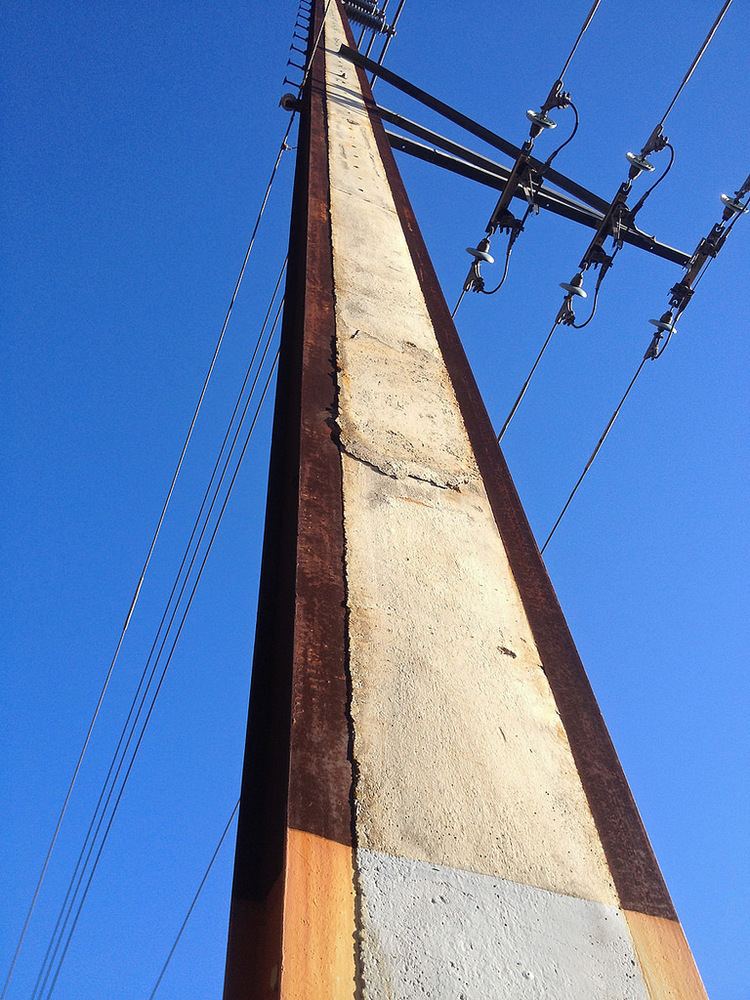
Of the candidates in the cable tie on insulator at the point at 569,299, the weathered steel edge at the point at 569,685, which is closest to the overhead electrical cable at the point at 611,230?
the cable tie on insulator at the point at 569,299

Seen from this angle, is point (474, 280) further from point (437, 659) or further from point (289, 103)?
point (437, 659)

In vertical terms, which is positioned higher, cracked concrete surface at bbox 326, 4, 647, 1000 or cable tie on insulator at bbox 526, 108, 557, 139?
→ cable tie on insulator at bbox 526, 108, 557, 139

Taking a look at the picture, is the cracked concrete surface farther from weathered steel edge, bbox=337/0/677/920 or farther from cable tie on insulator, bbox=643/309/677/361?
cable tie on insulator, bbox=643/309/677/361

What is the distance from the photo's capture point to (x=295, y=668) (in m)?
2.17

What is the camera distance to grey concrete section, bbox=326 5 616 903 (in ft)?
6.47

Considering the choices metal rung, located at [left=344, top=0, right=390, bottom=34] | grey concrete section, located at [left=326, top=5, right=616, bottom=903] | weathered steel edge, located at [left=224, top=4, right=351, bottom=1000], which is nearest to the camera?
weathered steel edge, located at [left=224, top=4, right=351, bottom=1000]

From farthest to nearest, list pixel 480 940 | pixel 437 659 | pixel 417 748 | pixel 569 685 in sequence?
1. pixel 569 685
2. pixel 437 659
3. pixel 417 748
4. pixel 480 940

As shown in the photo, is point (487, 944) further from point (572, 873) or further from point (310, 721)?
point (310, 721)

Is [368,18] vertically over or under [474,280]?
over

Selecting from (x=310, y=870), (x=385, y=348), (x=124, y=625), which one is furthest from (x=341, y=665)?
(x=124, y=625)

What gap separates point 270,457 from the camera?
3359mm

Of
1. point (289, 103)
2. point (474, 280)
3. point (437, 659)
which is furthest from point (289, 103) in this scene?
point (437, 659)

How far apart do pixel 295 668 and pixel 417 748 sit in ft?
1.18

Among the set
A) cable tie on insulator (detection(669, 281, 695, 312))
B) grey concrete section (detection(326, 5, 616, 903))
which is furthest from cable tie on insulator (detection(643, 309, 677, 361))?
grey concrete section (detection(326, 5, 616, 903))
